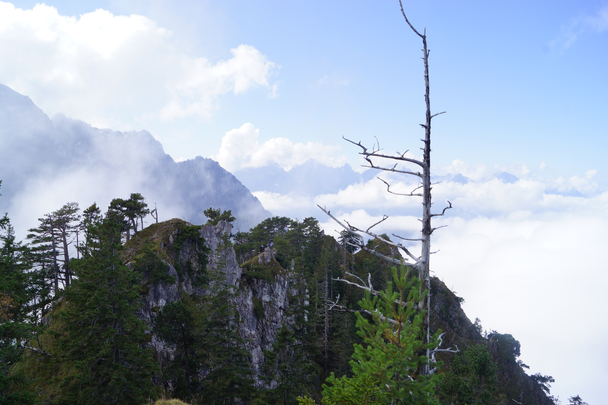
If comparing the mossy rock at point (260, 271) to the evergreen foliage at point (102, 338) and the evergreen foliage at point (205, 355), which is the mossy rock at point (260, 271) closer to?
the evergreen foliage at point (205, 355)

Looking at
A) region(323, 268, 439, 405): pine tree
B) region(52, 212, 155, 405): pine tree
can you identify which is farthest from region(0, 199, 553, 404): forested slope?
region(323, 268, 439, 405): pine tree

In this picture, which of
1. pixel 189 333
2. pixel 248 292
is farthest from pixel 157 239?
pixel 189 333

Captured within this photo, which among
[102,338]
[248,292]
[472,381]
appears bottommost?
[472,381]

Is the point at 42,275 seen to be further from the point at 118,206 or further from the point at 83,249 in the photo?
the point at 83,249

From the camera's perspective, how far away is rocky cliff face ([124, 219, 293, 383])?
33.7 meters

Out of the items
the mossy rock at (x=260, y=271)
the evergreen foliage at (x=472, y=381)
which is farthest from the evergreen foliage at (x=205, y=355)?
the mossy rock at (x=260, y=271)

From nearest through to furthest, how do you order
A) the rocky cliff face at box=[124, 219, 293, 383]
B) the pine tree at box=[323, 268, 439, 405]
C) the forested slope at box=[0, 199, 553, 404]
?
1. the pine tree at box=[323, 268, 439, 405]
2. the forested slope at box=[0, 199, 553, 404]
3. the rocky cliff face at box=[124, 219, 293, 383]

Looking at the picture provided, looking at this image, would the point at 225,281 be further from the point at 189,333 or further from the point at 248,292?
the point at 189,333

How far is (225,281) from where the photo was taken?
1622 inches

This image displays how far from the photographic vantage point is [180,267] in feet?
128

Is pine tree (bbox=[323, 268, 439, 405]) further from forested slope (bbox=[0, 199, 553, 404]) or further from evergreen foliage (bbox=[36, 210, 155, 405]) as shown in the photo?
evergreen foliage (bbox=[36, 210, 155, 405])

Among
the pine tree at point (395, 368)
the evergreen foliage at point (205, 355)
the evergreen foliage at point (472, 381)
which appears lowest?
the evergreen foliage at point (472, 381)

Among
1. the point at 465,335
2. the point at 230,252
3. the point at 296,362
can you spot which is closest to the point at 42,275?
Answer: the point at 230,252

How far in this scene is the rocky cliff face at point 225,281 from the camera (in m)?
33.7
